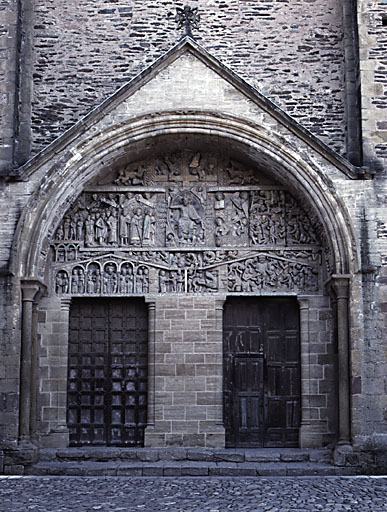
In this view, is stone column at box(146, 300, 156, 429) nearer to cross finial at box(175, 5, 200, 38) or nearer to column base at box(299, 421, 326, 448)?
column base at box(299, 421, 326, 448)

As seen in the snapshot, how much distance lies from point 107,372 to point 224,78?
15.9ft

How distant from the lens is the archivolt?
11.5 m

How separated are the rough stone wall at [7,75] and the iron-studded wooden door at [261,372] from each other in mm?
4137

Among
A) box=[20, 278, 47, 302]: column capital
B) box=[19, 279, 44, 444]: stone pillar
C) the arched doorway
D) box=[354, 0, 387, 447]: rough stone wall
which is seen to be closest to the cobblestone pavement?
box=[19, 279, 44, 444]: stone pillar

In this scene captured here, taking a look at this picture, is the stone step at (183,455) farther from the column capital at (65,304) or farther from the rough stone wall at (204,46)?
the rough stone wall at (204,46)

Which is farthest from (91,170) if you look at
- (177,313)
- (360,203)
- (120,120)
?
(360,203)

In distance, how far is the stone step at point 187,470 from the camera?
432 inches

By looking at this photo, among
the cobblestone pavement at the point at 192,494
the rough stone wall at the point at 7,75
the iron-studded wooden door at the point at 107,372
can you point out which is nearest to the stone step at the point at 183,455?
the iron-studded wooden door at the point at 107,372

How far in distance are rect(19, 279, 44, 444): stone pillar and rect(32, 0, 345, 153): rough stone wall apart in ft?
8.62

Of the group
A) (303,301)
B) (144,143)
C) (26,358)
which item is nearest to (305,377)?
(303,301)

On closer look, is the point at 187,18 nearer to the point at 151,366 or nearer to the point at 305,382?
the point at 151,366

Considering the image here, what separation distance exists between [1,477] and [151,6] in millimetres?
7865

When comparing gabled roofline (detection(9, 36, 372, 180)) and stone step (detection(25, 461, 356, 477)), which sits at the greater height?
gabled roofline (detection(9, 36, 372, 180))

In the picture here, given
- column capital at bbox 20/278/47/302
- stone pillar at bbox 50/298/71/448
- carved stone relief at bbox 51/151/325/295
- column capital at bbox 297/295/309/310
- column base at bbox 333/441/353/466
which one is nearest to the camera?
column base at bbox 333/441/353/466
